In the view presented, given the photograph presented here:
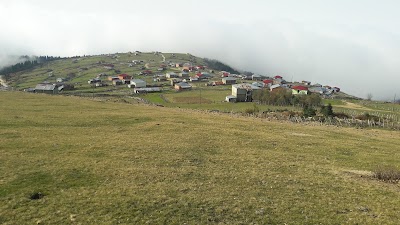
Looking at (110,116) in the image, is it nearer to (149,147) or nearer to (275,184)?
(149,147)

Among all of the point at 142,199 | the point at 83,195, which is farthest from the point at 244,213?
Answer: the point at 83,195

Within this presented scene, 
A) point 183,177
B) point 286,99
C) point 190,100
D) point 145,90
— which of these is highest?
point 145,90

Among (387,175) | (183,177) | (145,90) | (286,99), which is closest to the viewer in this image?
(183,177)

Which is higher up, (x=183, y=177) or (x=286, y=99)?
(x=286, y=99)

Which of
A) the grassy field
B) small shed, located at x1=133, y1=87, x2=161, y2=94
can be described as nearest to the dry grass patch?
small shed, located at x1=133, y1=87, x2=161, y2=94

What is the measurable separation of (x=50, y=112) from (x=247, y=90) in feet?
348

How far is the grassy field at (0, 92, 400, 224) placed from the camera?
64.5 feet

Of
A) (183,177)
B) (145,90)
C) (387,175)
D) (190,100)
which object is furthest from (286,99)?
(183,177)

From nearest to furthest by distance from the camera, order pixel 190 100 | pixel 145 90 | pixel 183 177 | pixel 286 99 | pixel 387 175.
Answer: pixel 183 177 → pixel 387 175 → pixel 286 99 → pixel 190 100 → pixel 145 90

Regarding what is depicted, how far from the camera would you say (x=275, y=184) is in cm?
2605

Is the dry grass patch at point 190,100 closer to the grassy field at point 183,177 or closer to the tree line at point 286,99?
the tree line at point 286,99

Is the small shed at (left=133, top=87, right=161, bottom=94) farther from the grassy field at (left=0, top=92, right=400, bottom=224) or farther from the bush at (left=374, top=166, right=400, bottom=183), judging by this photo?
the bush at (left=374, top=166, right=400, bottom=183)

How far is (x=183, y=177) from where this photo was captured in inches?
1046

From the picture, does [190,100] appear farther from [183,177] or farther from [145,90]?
[183,177]
